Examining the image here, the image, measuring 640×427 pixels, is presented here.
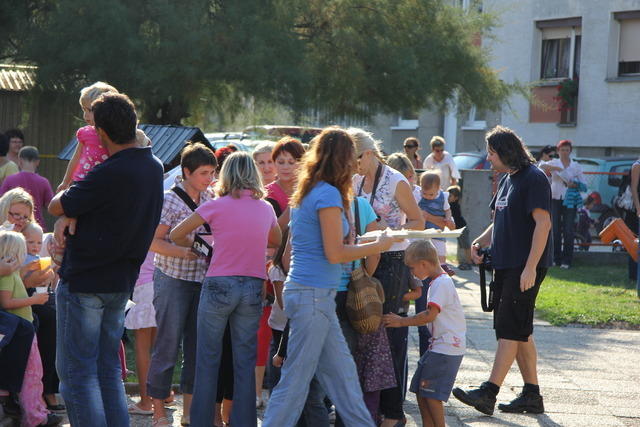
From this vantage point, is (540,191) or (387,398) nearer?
(387,398)

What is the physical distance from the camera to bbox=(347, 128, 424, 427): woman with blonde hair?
596 cm

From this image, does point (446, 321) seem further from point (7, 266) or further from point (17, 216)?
point (17, 216)

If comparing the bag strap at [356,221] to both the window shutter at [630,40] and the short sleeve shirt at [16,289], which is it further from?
the window shutter at [630,40]

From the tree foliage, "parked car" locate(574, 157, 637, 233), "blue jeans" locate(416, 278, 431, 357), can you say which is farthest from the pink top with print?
"parked car" locate(574, 157, 637, 233)

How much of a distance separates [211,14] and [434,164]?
4.29 m

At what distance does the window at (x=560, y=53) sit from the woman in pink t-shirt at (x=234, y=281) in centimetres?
2450

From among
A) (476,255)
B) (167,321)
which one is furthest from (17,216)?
(476,255)

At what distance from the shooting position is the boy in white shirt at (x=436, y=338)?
19.7ft

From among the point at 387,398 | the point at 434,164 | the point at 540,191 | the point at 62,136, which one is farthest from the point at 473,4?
the point at 387,398

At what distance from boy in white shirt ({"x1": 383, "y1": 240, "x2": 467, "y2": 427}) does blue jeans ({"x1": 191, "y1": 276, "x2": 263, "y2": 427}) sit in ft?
3.27

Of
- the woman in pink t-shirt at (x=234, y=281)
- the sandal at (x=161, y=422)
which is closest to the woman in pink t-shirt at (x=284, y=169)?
the woman in pink t-shirt at (x=234, y=281)

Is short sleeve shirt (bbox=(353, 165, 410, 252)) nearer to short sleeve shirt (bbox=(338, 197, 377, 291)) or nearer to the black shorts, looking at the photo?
short sleeve shirt (bbox=(338, 197, 377, 291))

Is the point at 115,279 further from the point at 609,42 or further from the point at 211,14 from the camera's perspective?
the point at 609,42

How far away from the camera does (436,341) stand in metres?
6.11
